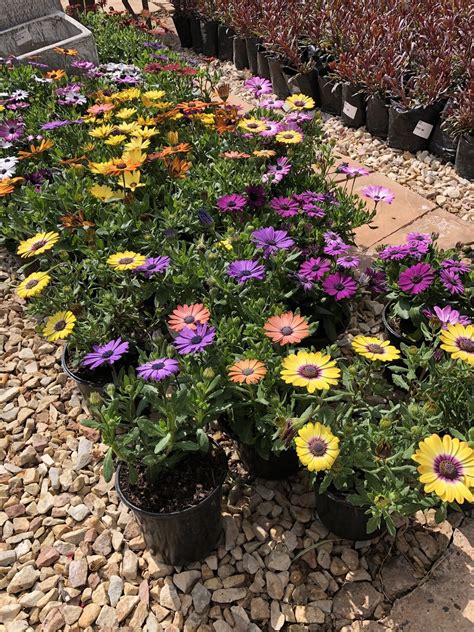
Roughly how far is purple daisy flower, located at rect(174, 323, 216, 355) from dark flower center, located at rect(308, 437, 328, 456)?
1.36ft

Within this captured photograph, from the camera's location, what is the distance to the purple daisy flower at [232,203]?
2352 mm

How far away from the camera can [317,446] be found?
146 centimetres

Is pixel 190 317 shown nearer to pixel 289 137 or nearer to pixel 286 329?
pixel 286 329

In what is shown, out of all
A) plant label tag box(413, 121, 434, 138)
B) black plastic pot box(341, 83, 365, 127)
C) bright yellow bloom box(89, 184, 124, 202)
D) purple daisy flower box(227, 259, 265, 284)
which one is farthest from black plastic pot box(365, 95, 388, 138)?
purple daisy flower box(227, 259, 265, 284)

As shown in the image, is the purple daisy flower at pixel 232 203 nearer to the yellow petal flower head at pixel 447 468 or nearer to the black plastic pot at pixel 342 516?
the black plastic pot at pixel 342 516

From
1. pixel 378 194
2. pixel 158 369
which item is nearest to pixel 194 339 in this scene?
pixel 158 369

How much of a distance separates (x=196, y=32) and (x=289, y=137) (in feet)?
14.2

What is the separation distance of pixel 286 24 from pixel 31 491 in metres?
4.38

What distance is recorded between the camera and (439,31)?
13.9 ft

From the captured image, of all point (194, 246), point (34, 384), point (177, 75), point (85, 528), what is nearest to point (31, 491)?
point (85, 528)

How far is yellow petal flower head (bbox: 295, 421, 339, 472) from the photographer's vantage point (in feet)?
4.66

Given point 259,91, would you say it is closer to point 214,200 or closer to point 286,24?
point 214,200

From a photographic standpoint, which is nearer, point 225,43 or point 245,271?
point 245,271

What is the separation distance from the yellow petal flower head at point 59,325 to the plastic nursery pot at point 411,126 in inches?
113
